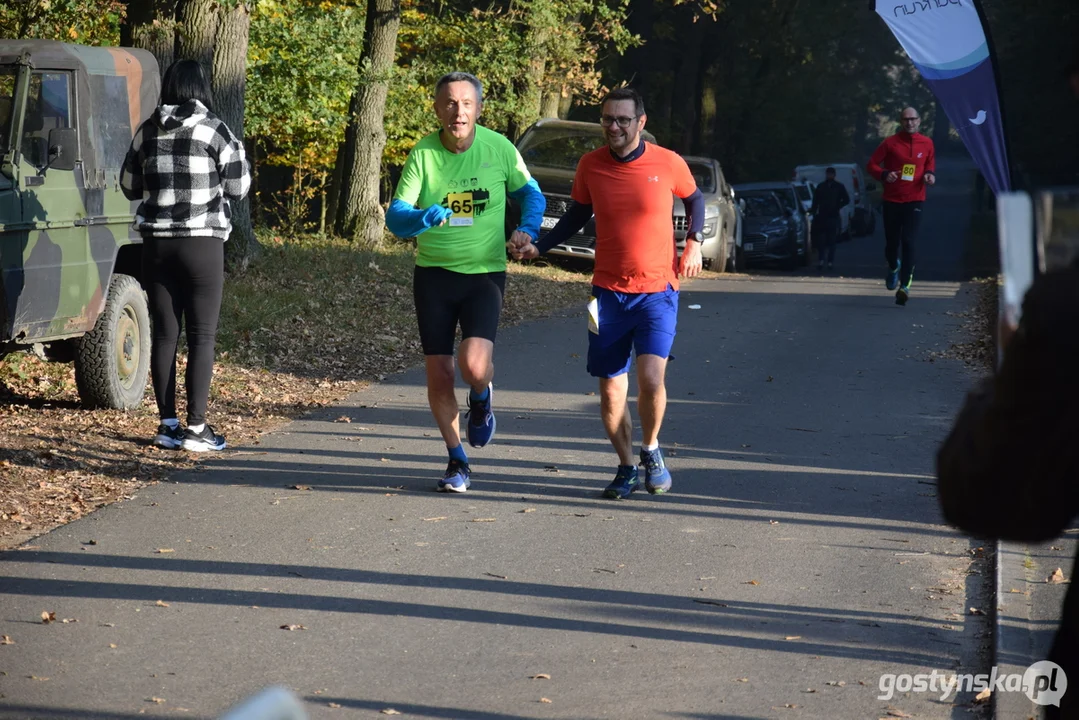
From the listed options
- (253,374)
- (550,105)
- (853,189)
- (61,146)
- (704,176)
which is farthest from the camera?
(853,189)

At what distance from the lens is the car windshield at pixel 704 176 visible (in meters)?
25.1

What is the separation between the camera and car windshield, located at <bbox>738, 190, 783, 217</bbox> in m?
31.2

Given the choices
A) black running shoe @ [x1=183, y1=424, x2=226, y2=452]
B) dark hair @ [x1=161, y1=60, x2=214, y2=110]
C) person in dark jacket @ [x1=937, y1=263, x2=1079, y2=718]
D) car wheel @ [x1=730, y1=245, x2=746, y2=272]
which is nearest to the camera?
person in dark jacket @ [x1=937, y1=263, x2=1079, y2=718]

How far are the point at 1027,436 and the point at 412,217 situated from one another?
5.21 metres

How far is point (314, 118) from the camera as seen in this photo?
23578 millimetres

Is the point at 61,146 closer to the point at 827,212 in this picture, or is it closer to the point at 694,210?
the point at 694,210

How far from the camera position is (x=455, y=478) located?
7.76m

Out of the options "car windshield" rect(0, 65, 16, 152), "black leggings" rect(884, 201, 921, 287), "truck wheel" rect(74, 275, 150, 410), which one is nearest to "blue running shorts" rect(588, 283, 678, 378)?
"truck wheel" rect(74, 275, 150, 410)

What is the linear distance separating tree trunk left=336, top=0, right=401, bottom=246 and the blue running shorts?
1452 cm

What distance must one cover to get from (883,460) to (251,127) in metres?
15.7

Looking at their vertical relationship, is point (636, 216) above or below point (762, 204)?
above

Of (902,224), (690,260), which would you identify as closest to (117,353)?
(690,260)

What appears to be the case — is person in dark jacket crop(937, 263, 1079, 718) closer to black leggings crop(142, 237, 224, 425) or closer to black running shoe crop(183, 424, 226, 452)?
black leggings crop(142, 237, 224, 425)

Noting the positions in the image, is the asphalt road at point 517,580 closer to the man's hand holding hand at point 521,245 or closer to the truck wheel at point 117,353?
the truck wheel at point 117,353
